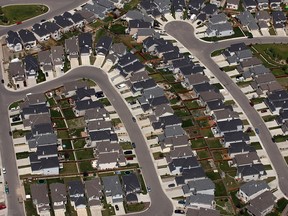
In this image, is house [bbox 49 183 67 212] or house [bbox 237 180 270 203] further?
house [bbox 237 180 270 203]

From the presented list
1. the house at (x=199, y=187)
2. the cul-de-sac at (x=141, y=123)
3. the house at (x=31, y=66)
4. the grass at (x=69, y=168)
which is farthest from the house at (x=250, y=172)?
the house at (x=31, y=66)

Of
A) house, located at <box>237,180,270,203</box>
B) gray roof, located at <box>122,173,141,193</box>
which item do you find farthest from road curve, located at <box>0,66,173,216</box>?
house, located at <box>237,180,270,203</box>

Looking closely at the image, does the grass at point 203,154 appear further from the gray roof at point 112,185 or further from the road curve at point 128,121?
the gray roof at point 112,185

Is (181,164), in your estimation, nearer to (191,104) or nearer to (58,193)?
(191,104)

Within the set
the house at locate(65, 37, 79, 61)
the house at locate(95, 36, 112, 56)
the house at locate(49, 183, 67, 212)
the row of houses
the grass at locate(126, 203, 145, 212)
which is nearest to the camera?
the house at locate(49, 183, 67, 212)

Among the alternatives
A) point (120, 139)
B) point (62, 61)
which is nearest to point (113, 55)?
point (62, 61)

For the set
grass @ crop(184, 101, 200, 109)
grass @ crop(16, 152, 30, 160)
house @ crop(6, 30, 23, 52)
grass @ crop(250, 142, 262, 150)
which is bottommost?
grass @ crop(250, 142, 262, 150)

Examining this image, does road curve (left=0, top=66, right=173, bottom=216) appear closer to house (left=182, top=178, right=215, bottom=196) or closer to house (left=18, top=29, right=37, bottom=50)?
house (left=182, top=178, right=215, bottom=196)

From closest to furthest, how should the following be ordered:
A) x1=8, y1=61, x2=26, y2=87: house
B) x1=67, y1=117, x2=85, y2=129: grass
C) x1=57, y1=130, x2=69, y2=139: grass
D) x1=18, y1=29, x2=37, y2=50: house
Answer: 1. x1=57, y1=130, x2=69, y2=139: grass
2. x1=67, y1=117, x2=85, y2=129: grass
3. x1=8, y1=61, x2=26, y2=87: house
4. x1=18, y1=29, x2=37, y2=50: house
